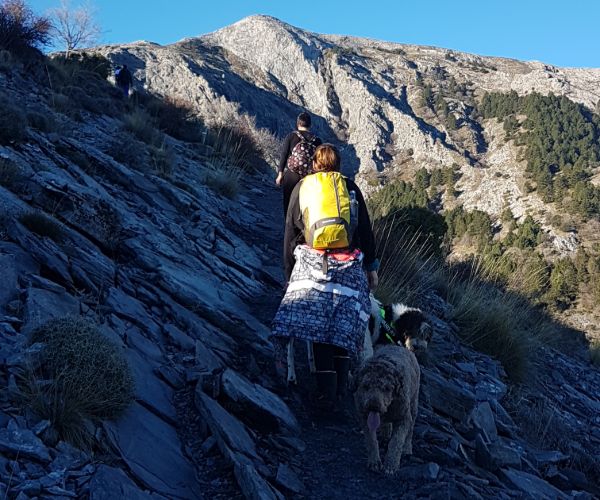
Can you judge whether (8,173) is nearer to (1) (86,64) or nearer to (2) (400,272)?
(2) (400,272)

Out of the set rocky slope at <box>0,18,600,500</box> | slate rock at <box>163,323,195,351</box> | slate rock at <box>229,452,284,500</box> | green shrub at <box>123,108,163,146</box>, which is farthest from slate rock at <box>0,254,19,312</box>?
green shrub at <box>123,108,163,146</box>

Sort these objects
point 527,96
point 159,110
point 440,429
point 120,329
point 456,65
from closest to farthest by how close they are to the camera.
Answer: point 120,329, point 440,429, point 159,110, point 527,96, point 456,65

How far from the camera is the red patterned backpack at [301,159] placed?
5352mm

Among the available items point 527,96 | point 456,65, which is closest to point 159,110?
point 527,96

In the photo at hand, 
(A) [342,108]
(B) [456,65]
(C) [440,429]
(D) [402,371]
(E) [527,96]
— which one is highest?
(B) [456,65]

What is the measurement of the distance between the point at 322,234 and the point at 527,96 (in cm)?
7324

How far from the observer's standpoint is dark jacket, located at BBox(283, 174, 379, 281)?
11.9 ft

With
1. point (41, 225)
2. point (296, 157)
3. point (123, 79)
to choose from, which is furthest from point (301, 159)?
point (123, 79)

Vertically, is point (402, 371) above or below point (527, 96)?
below

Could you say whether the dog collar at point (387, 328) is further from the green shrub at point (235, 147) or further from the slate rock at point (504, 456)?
the green shrub at point (235, 147)

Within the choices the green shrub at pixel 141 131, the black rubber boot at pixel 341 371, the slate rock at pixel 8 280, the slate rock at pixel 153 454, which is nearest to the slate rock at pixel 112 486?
the slate rock at pixel 153 454

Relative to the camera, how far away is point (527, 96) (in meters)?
68.1

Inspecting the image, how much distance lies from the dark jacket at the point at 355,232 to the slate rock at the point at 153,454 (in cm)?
148

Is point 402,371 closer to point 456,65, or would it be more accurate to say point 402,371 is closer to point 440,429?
point 440,429
